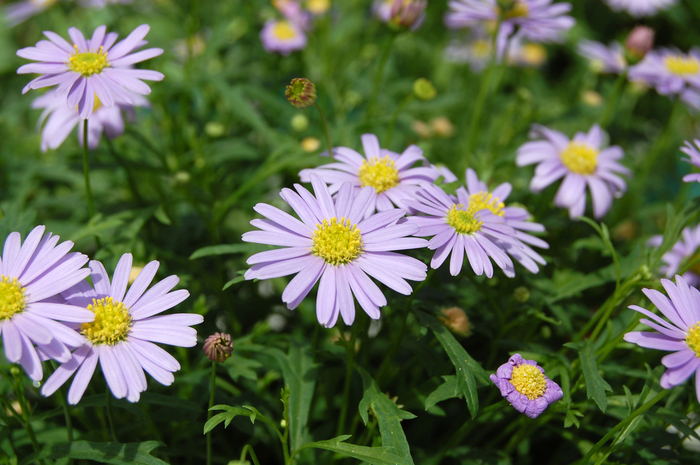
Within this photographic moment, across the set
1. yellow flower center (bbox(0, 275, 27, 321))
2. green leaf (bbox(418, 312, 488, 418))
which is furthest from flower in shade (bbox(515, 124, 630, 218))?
A: yellow flower center (bbox(0, 275, 27, 321))

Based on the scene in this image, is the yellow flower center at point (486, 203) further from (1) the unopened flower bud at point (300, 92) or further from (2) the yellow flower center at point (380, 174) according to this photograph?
(1) the unopened flower bud at point (300, 92)

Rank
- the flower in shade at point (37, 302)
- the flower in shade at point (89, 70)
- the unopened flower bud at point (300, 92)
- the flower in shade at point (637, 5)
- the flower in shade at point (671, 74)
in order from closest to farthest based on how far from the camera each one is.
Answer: the flower in shade at point (37, 302) < the flower in shade at point (89, 70) < the unopened flower bud at point (300, 92) < the flower in shade at point (671, 74) < the flower in shade at point (637, 5)

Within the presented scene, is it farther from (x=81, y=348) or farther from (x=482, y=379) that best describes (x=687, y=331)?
(x=81, y=348)

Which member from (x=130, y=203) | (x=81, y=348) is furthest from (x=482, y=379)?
(x=130, y=203)

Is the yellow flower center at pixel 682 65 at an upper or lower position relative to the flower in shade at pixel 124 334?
upper

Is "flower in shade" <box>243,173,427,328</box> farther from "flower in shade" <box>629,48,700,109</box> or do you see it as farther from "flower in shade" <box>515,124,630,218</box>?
"flower in shade" <box>629,48,700,109</box>

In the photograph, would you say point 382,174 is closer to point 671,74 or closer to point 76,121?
point 76,121

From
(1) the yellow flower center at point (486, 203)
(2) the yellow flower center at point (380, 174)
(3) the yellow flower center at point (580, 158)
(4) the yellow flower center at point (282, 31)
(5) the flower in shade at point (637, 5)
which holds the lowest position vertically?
(1) the yellow flower center at point (486, 203)

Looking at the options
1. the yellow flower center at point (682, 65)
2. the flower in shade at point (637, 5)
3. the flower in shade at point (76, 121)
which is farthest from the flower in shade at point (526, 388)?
the flower in shade at point (637, 5)
